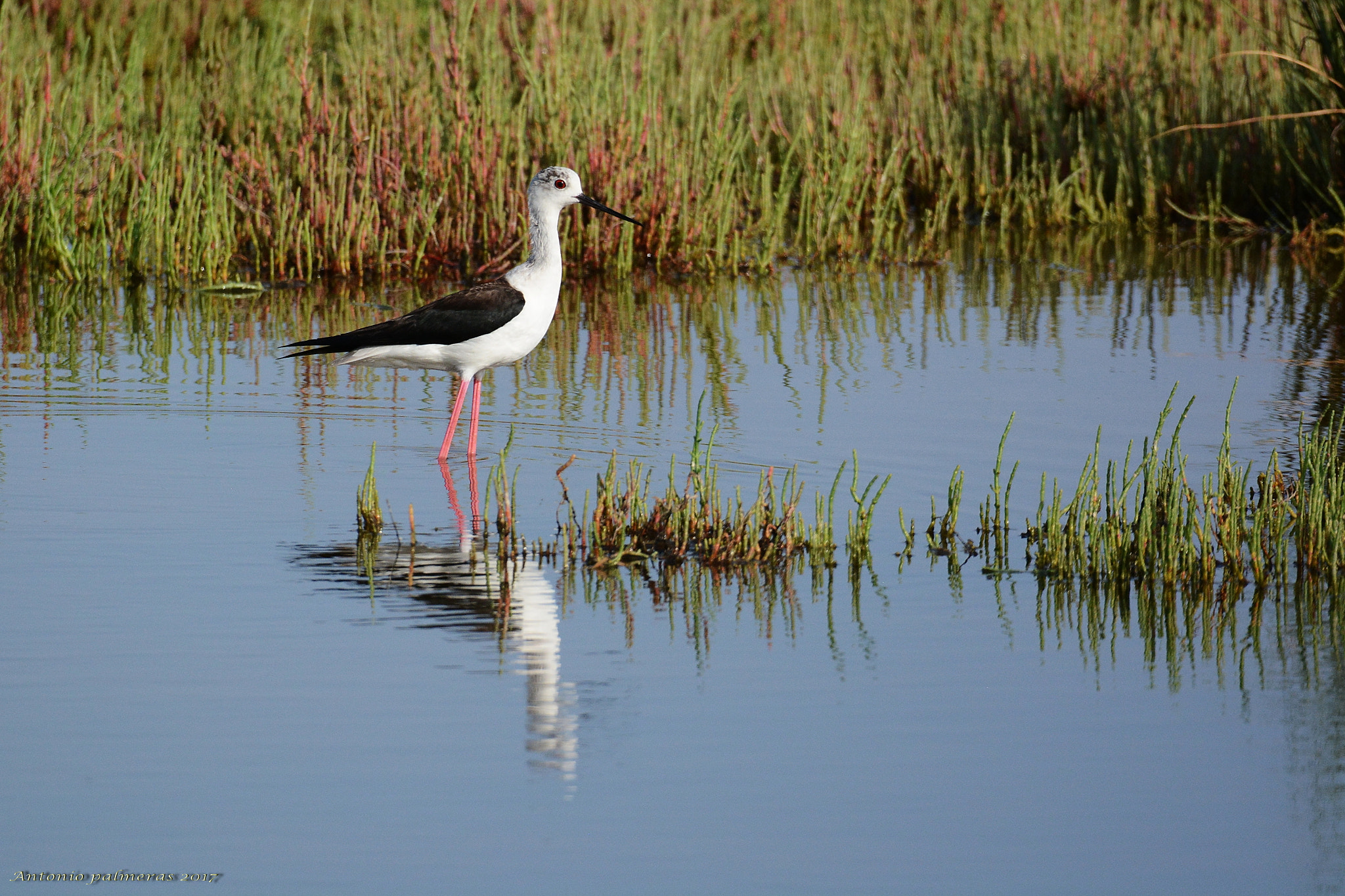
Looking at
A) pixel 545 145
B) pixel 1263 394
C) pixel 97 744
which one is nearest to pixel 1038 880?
pixel 97 744

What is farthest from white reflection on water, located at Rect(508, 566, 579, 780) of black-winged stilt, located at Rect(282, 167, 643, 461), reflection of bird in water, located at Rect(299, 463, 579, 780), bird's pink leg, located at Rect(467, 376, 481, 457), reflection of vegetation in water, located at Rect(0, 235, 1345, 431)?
reflection of vegetation in water, located at Rect(0, 235, 1345, 431)

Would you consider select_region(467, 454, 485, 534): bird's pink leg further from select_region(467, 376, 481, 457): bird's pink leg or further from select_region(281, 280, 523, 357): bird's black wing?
select_region(281, 280, 523, 357): bird's black wing

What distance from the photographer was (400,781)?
3828mm

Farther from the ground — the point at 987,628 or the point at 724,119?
the point at 724,119

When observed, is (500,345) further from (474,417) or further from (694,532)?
(694,532)

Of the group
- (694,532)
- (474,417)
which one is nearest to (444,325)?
(474,417)

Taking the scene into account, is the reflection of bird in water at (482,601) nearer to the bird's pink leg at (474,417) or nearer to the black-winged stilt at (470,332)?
the bird's pink leg at (474,417)

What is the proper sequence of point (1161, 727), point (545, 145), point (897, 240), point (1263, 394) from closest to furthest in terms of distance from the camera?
point (1161, 727) → point (1263, 394) → point (545, 145) → point (897, 240)

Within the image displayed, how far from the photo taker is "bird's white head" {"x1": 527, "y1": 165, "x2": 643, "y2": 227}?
813cm

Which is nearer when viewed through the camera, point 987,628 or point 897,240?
point 987,628

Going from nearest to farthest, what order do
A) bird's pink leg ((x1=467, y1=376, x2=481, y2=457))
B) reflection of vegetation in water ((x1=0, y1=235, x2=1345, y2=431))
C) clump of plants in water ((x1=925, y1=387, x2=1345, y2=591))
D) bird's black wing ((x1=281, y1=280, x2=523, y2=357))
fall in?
clump of plants in water ((x1=925, y1=387, x2=1345, y2=591)) < bird's pink leg ((x1=467, y1=376, x2=481, y2=457)) < bird's black wing ((x1=281, y1=280, x2=523, y2=357)) < reflection of vegetation in water ((x1=0, y1=235, x2=1345, y2=431))

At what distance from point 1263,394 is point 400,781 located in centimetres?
547

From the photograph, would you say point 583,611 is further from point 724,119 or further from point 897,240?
point 897,240

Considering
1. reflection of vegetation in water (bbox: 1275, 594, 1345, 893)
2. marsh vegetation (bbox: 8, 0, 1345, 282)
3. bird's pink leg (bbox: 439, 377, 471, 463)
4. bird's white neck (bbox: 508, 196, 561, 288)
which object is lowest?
reflection of vegetation in water (bbox: 1275, 594, 1345, 893)
